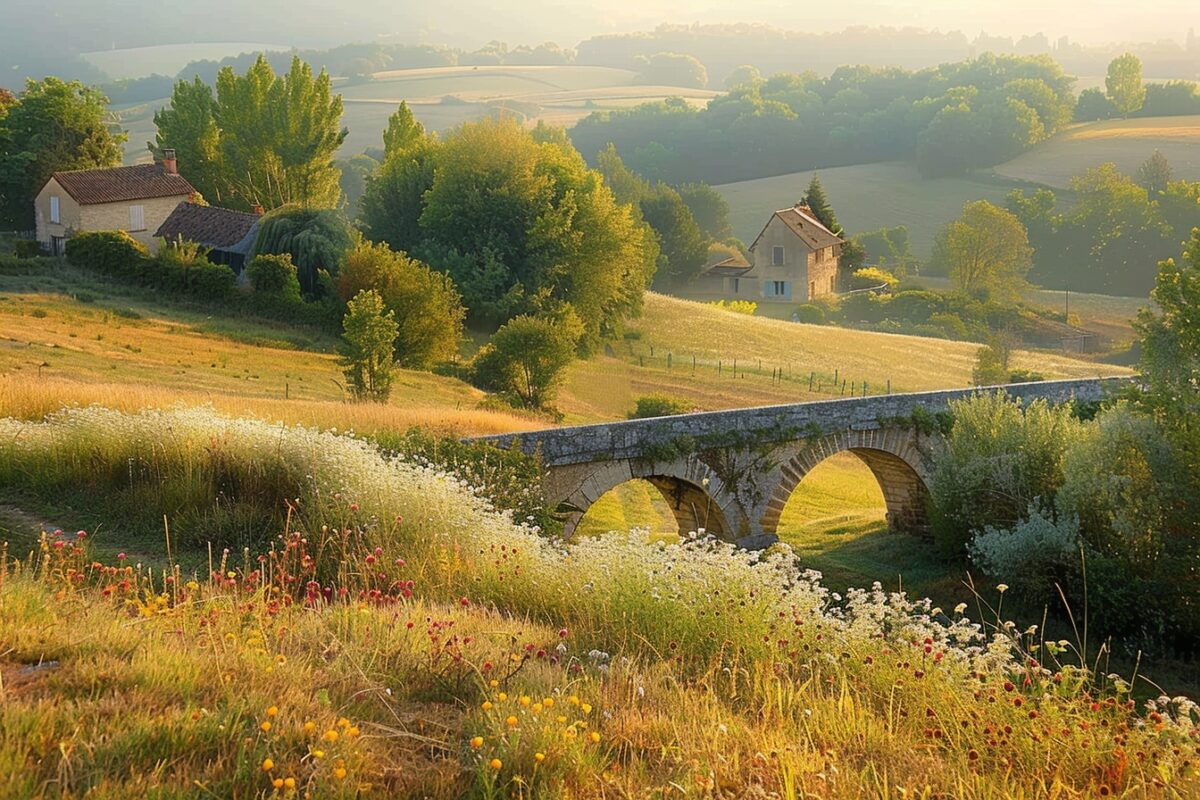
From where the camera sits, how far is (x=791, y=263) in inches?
2630

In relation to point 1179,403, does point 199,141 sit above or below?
above

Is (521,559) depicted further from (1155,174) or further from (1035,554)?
(1155,174)

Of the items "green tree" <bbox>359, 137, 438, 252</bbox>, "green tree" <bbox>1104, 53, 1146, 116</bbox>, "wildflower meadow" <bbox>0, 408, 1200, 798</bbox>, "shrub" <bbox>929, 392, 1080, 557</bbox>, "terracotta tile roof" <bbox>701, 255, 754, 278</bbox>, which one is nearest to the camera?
"wildflower meadow" <bbox>0, 408, 1200, 798</bbox>

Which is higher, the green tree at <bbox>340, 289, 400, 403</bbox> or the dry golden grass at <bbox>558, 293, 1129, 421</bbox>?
the green tree at <bbox>340, 289, 400, 403</bbox>

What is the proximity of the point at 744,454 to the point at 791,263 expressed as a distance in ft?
155

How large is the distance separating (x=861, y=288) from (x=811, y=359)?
28.9 meters

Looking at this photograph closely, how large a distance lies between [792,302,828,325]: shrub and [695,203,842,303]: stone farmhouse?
2.43m

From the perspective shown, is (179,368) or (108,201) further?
(108,201)

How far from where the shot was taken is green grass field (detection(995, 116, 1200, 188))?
296 feet

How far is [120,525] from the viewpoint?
10156 millimetres

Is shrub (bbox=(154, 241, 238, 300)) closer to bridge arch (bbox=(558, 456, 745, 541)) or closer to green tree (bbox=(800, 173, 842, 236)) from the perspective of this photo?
bridge arch (bbox=(558, 456, 745, 541))

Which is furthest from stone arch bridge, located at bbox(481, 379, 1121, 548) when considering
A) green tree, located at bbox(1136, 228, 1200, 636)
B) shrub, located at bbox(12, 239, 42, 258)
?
shrub, located at bbox(12, 239, 42, 258)

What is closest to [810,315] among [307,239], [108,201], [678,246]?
[678,246]

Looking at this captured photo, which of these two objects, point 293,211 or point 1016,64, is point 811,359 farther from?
point 1016,64
